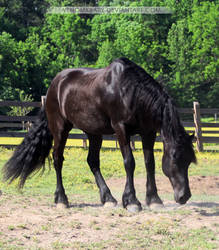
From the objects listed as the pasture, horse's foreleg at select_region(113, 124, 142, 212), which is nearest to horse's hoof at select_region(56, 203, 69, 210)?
the pasture

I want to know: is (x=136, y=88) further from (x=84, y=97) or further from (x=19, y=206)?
(x=19, y=206)

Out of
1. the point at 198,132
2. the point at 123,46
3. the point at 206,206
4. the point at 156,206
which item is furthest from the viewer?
the point at 123,46

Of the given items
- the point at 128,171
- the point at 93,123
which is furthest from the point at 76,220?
the point at 93,123

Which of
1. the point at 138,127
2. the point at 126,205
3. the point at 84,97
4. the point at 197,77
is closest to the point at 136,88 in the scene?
the point at 138,127

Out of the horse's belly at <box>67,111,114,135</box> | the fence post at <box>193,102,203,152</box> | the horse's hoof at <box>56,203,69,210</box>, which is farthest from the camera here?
the fence post at <box>193,102,203,152</box>

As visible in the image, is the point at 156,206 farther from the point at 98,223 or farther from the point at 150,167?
the point at 98,223

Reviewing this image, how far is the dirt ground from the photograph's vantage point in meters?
4.90

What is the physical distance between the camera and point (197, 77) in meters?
47.8

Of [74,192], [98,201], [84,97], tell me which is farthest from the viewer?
[74,192]

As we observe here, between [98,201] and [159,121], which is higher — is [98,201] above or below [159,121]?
below

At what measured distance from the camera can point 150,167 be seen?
6.62m

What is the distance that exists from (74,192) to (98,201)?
3.71 feet

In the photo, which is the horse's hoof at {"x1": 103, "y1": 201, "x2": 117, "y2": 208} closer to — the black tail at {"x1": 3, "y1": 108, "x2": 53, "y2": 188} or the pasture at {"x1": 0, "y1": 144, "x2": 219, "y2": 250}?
the pasture at {"x1": 0, "y1": 144, "x2": 219, "y2": 250}

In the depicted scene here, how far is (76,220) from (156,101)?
71.1 inches
